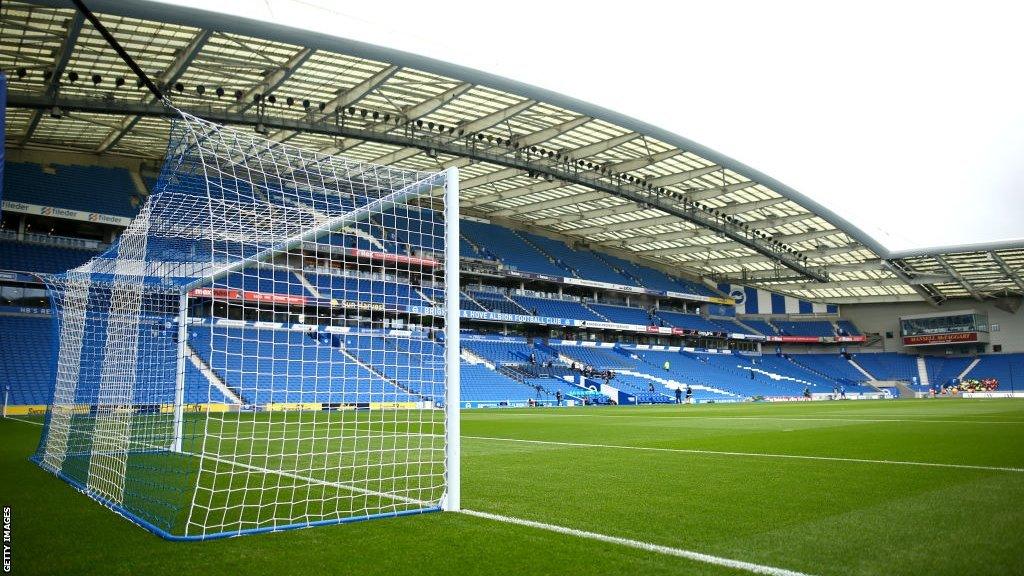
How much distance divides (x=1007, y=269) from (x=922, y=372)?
14.4 metres

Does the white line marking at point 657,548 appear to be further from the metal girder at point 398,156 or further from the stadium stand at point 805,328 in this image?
the stadium stand at point 805,328

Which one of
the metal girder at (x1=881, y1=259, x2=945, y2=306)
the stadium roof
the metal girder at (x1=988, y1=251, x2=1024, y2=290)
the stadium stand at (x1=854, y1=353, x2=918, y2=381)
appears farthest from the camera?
the stadium stand at (x1=854, y1=353, x2=918, y2=381)

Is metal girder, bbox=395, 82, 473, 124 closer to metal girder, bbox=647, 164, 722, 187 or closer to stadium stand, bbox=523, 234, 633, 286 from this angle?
metal girder, bbox=647, 164, 722, 187

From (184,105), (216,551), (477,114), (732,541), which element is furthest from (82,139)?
(732,541)

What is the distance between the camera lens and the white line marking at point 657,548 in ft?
12.5

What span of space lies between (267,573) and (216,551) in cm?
75

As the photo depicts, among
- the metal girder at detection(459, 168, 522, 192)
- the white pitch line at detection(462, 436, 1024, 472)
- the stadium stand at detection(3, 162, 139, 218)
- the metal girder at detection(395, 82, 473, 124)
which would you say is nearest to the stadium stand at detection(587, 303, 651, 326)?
the metal girder at detection(459, 168, 522, 192)

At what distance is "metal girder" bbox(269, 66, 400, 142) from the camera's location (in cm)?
2263

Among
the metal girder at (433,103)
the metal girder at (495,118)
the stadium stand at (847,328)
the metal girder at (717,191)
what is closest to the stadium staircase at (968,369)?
the stadium stand at (847,328)

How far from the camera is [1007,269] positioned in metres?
45.8

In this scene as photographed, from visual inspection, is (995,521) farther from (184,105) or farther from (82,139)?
(82,139)

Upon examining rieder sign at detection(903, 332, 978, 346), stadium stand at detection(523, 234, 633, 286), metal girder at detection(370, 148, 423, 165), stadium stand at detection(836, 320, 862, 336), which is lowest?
rieder sign at detection(903, 332, 978, 346)

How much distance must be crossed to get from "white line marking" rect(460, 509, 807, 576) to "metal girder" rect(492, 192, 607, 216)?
107 feet

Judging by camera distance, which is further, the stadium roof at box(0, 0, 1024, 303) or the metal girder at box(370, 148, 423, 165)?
the metal girder at box(370, 148, 423, 165)
